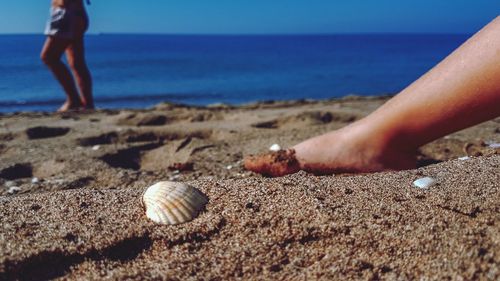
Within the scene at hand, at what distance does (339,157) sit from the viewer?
6.93 ft

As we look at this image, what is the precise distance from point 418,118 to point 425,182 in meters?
0.37

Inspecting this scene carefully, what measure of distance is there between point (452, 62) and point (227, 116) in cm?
302

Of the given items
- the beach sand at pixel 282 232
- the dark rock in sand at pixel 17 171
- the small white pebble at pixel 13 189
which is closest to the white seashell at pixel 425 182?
the beach sand at pixel 282 232

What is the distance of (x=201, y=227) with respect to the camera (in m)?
1.31

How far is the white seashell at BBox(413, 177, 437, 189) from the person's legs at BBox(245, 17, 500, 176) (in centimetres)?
29

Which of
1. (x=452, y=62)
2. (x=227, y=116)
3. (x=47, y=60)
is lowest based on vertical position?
(x=227, y=116)

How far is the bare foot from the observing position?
199 centimetres

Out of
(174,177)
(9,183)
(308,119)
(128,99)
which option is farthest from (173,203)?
(128,99)

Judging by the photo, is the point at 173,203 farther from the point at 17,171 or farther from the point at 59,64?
the point at 59,64

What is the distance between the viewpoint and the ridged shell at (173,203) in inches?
53.2

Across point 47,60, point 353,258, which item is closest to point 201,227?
point 353,258

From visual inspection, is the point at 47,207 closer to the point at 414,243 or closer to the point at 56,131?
the point at 414,243

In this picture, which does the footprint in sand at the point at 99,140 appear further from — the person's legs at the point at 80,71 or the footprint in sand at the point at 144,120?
the person's legs at the point at 80,71

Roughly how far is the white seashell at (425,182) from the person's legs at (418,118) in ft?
0.96
